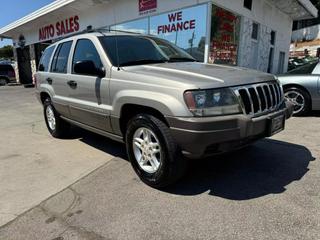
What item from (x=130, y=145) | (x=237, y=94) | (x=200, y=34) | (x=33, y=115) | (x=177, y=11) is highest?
(x=177, y=11)

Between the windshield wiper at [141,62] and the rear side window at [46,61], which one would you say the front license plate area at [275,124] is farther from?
the rear side window at [46,61]

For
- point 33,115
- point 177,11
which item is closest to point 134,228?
point 33,115

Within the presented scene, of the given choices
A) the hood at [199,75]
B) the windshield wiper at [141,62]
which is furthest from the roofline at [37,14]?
the hood at [199,75]

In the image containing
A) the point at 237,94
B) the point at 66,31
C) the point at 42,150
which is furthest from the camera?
the point at 66,31

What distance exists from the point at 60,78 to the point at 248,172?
3.47m

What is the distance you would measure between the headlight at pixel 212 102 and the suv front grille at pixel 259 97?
0.11m

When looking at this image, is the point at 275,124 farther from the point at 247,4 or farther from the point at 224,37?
the point at 247,4

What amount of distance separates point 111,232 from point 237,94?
185 centimetres

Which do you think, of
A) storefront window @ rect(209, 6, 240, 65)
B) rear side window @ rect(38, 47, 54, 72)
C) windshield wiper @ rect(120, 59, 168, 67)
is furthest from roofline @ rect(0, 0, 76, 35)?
windshield wiper @ rect(120, 59, 168, 67)

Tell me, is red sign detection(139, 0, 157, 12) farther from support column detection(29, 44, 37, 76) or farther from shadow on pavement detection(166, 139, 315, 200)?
support column detection(29, 44, 37, 76)

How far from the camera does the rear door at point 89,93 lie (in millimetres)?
4139

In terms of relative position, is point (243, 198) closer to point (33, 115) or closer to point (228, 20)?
point (33, 115)

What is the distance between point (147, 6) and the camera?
469 inches

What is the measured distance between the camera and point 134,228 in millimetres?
2834
